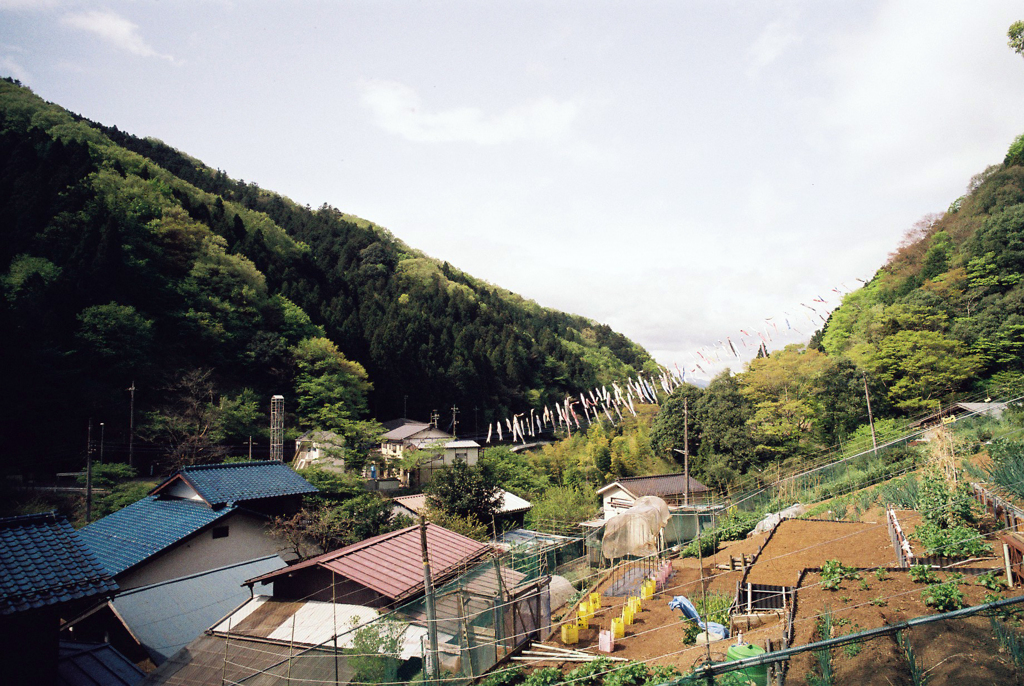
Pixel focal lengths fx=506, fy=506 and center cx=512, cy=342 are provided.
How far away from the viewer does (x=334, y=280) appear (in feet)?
166

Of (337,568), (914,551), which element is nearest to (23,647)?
(337,568)

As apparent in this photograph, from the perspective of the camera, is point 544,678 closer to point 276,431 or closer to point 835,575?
point 835,575

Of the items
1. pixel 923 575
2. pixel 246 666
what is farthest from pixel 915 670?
pixel 246 666

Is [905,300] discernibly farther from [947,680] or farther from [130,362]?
[130,362]

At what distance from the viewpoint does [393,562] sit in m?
8.81

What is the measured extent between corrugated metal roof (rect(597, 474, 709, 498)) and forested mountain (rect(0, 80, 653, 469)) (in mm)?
15814

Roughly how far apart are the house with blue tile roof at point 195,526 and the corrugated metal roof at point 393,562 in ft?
13.5

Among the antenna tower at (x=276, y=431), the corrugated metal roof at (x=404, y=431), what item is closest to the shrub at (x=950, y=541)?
the antenna tower at (x=276, y=431)

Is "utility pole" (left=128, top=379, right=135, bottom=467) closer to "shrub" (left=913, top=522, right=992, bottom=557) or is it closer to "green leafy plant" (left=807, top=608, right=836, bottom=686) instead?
"green leafy plant" (left=807, top=608, right=836, bottom=686)

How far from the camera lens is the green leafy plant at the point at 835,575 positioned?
26.2 ft

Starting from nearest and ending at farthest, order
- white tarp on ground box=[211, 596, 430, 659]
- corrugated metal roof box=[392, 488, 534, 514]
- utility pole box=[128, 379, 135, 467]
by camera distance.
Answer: white tarp on ground box=[211, 596, 430, 659] → corrugated metal roof box=[392, 488, 534, 514] → utility pole box=[128, 379, 135, 467]

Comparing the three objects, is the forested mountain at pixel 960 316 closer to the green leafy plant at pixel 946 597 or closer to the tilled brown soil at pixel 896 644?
the tilled brown soil at pixel 896 644

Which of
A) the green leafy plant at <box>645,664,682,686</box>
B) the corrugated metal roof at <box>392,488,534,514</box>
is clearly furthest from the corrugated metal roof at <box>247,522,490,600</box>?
the corrugated metal roof at <box>392,488,534,514</box>

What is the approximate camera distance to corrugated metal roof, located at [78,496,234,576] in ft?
36.7
